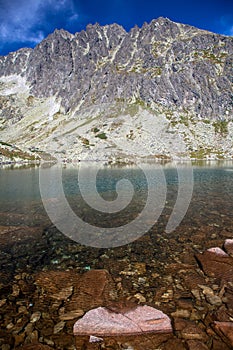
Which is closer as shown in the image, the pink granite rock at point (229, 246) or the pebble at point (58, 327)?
the pebble at point (58, 327)

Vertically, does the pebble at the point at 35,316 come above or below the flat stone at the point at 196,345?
above

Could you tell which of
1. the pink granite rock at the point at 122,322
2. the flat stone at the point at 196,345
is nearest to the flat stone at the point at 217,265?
the flat stone at the point at 196,345

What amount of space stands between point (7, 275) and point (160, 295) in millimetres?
7341

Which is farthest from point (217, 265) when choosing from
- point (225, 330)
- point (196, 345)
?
point (196, 345)

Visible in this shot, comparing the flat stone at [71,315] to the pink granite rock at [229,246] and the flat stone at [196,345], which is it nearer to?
the flat stone at [196,345]

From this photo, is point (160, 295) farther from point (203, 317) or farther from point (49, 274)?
point (49, 274)

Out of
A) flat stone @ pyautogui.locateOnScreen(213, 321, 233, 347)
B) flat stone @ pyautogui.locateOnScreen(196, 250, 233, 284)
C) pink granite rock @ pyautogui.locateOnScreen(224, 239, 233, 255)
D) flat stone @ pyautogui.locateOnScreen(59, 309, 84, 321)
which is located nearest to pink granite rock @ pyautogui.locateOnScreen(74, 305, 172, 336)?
flat stone @ pyautogui.locateOnScreen(59, 309, 84, 321)

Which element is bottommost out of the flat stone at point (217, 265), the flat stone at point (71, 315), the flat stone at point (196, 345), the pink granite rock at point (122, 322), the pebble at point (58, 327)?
the flat stone at point (196, 345)

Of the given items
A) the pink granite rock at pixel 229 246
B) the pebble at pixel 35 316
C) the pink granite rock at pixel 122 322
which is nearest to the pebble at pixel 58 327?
the pink granite rock at pixel 122 322

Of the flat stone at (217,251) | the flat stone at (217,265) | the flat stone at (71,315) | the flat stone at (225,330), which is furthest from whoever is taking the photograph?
the flat stone at (217,251)

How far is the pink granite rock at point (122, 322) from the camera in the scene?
26.6ft

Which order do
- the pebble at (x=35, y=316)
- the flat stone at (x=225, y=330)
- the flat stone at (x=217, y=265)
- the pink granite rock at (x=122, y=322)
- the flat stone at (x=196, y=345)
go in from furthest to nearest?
1. the flat stone at (x=217, y=265)
2. the pebble at (x=35, y=316)
3. the pink granite rock at (x=122, y=322)
4. the flat stone at (x=225, y=330)
5. the flat stone at (x=196, y=345)

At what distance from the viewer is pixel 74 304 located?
976cm

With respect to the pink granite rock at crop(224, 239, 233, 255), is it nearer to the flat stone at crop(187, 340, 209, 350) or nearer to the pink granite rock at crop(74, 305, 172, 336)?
the pink granite rock at crop(74, 305, 172, 336)
